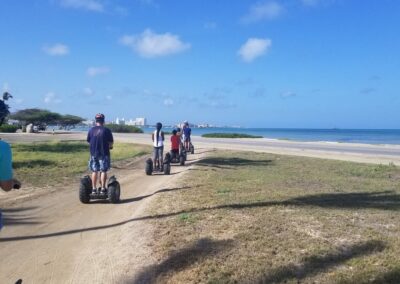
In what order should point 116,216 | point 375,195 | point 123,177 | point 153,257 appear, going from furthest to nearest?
point 123,177
point 375,195
point 116,216
point 153,257

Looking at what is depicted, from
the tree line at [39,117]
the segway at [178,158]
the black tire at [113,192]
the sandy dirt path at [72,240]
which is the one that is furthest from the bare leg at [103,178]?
the tree line at [39,117]

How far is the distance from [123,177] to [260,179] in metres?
4.45

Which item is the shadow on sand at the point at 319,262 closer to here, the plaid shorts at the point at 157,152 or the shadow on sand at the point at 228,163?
the plaid shorts at the point at 157,152

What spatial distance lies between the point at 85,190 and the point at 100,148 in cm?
93

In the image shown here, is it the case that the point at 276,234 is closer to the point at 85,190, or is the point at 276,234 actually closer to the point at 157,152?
the point at 85,190

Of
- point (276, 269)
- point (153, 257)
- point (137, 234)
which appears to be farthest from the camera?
point (137, 234)

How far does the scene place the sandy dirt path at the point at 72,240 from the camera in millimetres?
6066

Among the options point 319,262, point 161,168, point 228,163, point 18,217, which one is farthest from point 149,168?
point 319,262

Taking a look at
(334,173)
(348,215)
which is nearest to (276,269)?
(348,215)

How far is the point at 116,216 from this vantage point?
9.27 m

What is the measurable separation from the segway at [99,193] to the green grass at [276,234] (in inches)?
37.4

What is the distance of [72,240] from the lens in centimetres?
754

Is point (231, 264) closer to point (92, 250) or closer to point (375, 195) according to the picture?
point (92, 250)

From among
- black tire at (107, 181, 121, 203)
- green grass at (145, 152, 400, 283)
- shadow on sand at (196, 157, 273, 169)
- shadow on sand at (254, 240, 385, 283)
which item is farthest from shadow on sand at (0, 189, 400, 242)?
shadow on sand at (196, 157, 273, 169)
